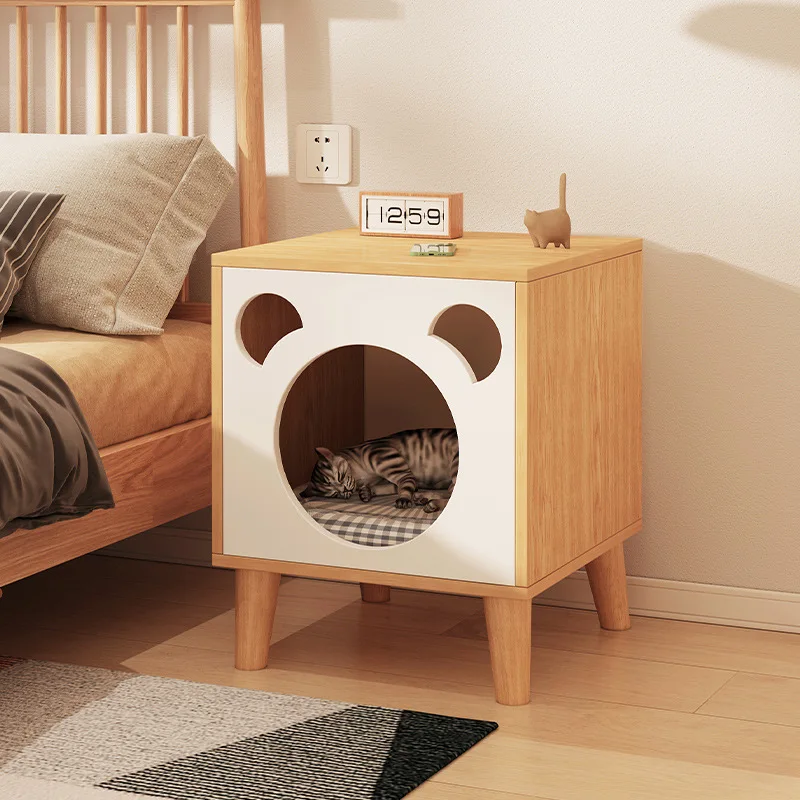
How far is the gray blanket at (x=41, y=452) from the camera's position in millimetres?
1761

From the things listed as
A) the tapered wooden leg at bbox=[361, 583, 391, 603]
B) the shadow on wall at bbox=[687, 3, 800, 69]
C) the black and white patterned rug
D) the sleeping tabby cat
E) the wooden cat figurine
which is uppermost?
the shadow on wall at bbox=[687, 3, 800, 69]

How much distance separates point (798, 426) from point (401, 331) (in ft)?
2.38

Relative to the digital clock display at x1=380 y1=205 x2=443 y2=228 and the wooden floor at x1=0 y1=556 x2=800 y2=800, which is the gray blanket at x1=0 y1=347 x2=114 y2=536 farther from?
the digital clock display at x1=380 y1=205 x2=443 y2=228

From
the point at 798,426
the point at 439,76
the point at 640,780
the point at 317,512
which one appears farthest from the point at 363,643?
the point at 439,76

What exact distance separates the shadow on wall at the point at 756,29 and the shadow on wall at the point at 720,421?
0.33 m

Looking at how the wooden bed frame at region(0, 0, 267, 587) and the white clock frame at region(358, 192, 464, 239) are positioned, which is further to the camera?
the white clock frame at region(358, 192, 464, 239)

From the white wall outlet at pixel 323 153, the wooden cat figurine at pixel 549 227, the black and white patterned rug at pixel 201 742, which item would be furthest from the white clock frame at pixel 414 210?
the black and white patterned rug at pixel 201 742

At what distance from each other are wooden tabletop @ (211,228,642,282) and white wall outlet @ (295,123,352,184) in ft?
0.94

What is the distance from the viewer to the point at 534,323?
72.4 inches

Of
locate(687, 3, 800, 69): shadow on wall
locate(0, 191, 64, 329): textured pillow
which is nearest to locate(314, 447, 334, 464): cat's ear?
locate(0, 191, 64, 329): textured pillow

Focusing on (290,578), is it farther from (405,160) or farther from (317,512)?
(405,160)

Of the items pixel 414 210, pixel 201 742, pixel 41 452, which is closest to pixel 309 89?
pixel 414 210

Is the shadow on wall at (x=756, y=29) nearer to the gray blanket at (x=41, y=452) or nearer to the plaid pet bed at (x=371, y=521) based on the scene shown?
the plaid pet bed at (x=371, y=521)

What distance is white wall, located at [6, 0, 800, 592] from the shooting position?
2.21m
